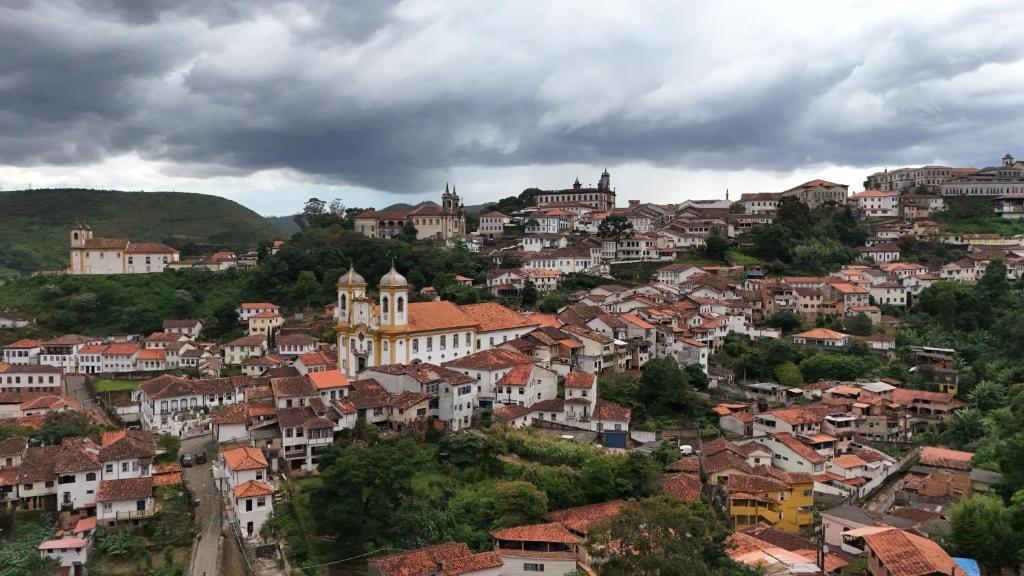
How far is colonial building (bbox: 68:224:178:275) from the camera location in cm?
7012

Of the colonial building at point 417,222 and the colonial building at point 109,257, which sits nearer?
the colonial building at point 109,257

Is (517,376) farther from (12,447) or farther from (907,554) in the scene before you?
(12,447)

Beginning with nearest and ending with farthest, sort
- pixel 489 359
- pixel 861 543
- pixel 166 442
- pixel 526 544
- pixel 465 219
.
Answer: pixel 526 544, pixel 861 543, pixel 166 442, pixel 489 359, pixel 465 219

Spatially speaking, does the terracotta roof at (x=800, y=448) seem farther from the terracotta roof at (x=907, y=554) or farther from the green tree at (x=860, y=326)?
the green tree at (x=860, y=326)

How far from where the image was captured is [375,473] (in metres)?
25.6

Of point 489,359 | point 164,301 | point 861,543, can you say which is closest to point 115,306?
point 164,301

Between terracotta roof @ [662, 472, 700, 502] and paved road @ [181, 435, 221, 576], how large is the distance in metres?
15.6

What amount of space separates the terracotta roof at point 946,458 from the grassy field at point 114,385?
137 feet

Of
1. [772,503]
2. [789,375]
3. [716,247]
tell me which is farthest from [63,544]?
[716,247]

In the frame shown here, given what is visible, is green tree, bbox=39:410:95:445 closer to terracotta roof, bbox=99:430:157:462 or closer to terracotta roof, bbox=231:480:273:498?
terracotta roof, bbox=99:430:157:462

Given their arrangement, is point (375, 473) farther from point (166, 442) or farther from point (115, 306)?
point (115, 306)

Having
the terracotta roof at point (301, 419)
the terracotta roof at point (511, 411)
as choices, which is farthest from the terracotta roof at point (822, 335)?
the terracotta roof at point (301, 419)

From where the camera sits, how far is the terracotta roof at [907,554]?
21.2m

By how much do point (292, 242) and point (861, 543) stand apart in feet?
187
